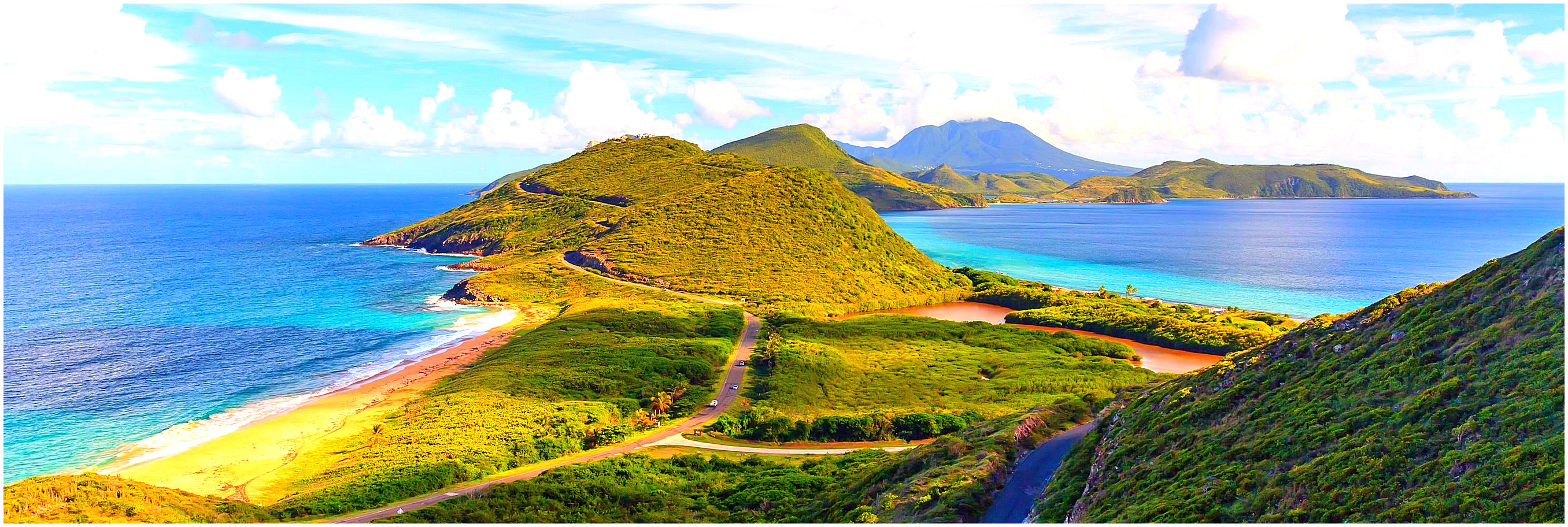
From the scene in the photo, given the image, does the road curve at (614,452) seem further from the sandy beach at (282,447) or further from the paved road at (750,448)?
the sandy beach at (282,447)

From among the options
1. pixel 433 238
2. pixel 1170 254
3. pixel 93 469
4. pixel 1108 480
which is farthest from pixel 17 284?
pixel 1170 254

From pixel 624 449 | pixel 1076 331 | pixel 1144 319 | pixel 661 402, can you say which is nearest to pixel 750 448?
pixel 624 449

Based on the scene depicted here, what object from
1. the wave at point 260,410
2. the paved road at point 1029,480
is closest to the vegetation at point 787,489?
the paved road at point 1029,480

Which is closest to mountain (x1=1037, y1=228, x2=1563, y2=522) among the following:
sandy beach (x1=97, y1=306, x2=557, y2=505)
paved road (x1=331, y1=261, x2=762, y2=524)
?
paved road (x1=331, y1=261, x2=762, y2=524)

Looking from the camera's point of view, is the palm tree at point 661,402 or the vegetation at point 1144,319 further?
the vegetation at point 1144,319

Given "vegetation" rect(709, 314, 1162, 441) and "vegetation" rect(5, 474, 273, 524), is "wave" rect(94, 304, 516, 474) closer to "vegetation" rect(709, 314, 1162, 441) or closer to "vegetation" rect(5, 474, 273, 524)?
"vegetation" rect(5, 474, 273, 524)

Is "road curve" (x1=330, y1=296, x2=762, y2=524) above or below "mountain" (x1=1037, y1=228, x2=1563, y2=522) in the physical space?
below

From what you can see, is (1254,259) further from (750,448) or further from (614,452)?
(614,452)
